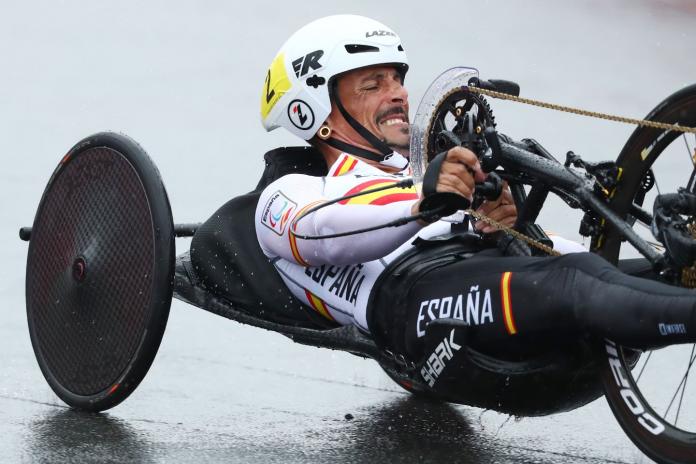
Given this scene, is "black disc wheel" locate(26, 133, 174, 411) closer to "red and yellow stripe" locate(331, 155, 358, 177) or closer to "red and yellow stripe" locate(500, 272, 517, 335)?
"red and yellow stripe" locate(331, 155, 358, 177)

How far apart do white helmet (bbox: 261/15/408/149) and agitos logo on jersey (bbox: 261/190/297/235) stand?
490mm

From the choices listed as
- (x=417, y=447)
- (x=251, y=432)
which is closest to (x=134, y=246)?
(x=251, y=432)

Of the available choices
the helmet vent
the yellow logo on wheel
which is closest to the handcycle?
the yellow logo on wheel

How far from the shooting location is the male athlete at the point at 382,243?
364 cm

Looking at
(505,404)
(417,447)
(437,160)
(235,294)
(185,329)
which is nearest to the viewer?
(437,160)

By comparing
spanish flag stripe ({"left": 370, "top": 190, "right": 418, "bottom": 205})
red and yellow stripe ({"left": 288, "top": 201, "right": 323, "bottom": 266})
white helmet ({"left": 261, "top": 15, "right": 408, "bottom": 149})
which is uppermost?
white helmet ({"left": 261, "top": 15, "right": 408, "bottom": 149})

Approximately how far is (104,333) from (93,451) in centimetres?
57

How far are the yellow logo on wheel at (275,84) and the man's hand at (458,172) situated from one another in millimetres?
1251

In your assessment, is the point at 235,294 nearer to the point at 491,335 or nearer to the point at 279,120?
the point at 279,120

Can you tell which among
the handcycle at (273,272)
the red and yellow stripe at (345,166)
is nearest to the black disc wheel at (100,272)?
the handcycle at (273,272)

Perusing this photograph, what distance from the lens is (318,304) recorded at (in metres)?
4.56

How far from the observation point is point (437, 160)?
3754 mm

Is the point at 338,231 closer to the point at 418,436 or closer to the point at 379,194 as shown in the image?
the point at 379,194

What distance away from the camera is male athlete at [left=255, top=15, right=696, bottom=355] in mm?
3640
